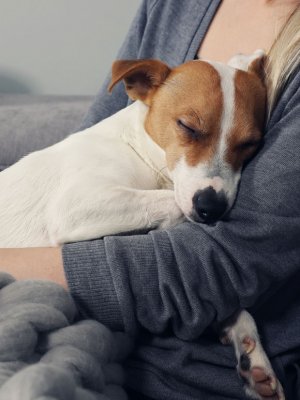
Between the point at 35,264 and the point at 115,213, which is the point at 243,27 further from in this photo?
the point at 35,264

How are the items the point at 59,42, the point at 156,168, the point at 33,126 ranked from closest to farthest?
the point at 156,168, the point at 33,126, the point at 59,42

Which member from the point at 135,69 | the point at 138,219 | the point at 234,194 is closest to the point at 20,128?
the point at 135,69

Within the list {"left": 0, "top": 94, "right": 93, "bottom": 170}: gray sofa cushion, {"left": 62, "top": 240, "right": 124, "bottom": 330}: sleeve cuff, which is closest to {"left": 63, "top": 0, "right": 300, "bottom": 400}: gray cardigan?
{"left": 62, "top": 240, "right": 124, "bottom": 330}: sleeve cuff

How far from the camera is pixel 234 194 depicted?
3.30ft

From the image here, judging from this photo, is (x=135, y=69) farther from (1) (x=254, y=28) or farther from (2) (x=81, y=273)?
(2) (x=81, y=273)

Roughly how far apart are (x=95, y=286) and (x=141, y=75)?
0.53 metres

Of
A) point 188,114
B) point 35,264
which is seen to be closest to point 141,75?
point 188,114

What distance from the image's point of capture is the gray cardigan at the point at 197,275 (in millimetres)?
895

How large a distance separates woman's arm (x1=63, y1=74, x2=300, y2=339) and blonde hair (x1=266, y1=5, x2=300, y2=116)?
0.65 ft

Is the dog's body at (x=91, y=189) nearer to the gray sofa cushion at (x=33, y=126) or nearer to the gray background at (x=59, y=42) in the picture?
the gray sofa cushion at (x=33, y=126)

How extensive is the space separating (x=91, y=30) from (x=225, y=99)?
1.81 meters

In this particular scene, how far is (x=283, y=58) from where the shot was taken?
3.60 ft

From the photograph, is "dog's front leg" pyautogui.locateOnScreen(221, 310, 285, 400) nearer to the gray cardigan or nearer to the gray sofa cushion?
the gray cardigan

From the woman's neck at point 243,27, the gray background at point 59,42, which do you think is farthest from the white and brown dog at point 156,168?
the gray background at point 59,42
